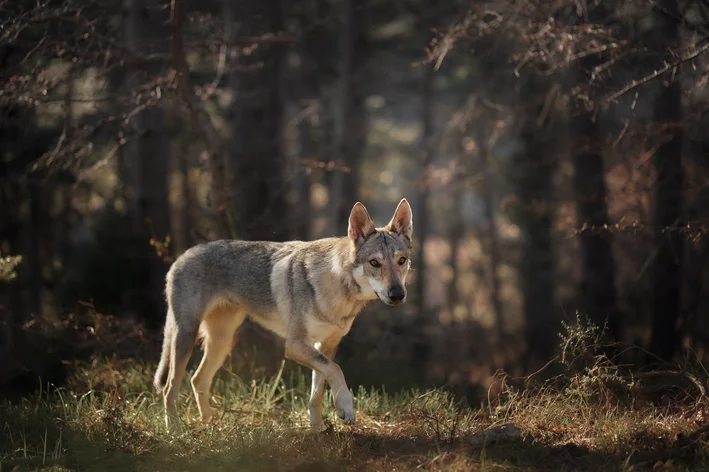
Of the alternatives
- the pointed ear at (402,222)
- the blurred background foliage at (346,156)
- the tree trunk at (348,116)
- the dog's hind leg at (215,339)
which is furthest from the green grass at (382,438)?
the tree trunk at (348,116)

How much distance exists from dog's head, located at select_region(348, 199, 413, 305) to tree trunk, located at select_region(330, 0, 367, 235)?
39.0ft

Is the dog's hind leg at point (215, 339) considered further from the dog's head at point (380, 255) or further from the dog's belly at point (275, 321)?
the dog's head at point (380, 255)

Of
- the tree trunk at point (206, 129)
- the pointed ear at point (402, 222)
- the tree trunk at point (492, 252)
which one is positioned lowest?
the tree trunk at point (492, 252)

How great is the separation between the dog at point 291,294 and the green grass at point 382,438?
19.2 inches

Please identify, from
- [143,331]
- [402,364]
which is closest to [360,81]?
[402,364]

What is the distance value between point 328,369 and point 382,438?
0.82 m

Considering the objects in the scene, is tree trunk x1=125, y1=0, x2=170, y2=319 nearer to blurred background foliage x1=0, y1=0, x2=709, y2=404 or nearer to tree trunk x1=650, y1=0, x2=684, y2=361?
blurred background foliage x1=0, y1=0, x2=709, y2=404

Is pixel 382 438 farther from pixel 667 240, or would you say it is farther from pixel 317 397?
pixel 667 240

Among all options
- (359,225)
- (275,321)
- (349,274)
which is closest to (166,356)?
(275,321)

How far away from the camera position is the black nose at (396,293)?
658 centimetres

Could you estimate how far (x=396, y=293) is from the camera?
6.61 metres

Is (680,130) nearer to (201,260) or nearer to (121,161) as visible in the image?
(201,260)

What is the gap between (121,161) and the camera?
1991 centimetres

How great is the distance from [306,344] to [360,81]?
Result: 18073mm
